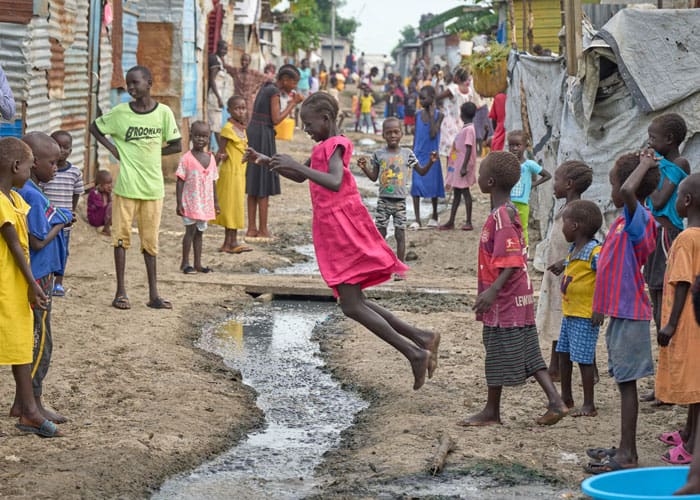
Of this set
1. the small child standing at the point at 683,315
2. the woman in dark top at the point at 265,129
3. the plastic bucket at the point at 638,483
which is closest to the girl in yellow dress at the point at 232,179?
the woman in dark top at the point at 265,129

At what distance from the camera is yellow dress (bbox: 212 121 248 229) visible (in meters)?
10.7

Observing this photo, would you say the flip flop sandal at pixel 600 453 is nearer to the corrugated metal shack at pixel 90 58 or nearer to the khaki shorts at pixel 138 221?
the khaki shorts at pixel 138 221

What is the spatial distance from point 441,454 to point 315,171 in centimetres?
163

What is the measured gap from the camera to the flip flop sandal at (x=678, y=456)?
15.5ft

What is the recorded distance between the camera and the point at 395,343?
18.9ft

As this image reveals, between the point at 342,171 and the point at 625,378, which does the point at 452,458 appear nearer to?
the point at 625,378

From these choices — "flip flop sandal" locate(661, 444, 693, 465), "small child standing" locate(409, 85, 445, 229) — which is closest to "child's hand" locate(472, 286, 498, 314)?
"flip flop sandal" locate(661, 444, 693, 465)

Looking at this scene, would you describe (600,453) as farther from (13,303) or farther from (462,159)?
(462,159)

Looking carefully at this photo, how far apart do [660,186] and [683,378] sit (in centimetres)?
183

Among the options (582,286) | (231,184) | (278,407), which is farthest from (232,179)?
(582,286)

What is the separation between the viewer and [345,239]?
5723 millimetres

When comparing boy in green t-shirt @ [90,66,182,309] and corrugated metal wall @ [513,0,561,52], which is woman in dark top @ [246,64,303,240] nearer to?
boy in green t-shirt @ [90,66,182,309]

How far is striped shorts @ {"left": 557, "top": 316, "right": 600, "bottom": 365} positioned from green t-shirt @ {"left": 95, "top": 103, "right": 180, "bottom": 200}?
3.64 m

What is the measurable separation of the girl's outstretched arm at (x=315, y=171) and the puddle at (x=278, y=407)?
125 cm
